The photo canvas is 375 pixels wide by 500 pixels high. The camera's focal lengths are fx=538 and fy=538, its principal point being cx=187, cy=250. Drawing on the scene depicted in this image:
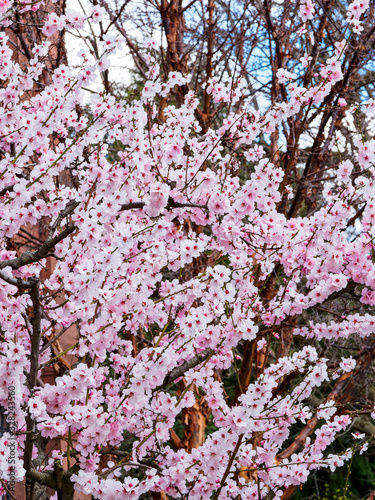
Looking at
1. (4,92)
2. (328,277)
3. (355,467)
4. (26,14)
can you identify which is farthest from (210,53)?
(355,467)

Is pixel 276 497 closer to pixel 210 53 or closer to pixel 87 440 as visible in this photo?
pixel 87 440

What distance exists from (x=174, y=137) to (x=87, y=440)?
230cm

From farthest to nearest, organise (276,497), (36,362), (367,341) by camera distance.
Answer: (367,341) < (276,497) < (36,362)

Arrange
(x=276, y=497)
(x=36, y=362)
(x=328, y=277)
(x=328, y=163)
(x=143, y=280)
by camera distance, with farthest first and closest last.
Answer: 1. (x=328, y=163)
2. (x=276, y=497)
3. (x=328, y=277)
4. (x=143, y=280)
5. (x=36, y=362)

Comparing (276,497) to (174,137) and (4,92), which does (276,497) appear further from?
(4,92)

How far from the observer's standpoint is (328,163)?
8.57 metres

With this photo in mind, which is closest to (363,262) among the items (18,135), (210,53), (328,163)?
(18,135)

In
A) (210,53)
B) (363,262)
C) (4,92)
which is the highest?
(210,53)

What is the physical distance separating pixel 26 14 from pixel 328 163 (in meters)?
4.92

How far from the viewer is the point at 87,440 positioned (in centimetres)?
383

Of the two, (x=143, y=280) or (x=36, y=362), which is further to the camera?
(x=143, y=280)

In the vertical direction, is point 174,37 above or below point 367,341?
above

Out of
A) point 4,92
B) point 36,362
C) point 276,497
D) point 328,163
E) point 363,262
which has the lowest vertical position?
point 276,497

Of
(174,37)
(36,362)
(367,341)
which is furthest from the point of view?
Answer: (174,37)
